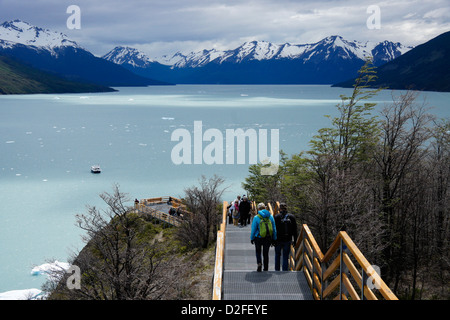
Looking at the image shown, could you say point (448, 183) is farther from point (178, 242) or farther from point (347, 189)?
point (178, 242)

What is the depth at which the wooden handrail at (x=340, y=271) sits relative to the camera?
4605 mm

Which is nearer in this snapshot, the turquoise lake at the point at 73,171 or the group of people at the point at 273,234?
the group of people at the point at 273,234

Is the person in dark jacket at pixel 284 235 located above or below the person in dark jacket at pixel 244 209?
above

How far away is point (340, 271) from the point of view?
18.6 ft

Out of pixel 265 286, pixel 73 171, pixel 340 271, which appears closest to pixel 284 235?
pixel 265 286

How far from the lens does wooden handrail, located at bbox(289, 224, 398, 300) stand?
461 centimetres

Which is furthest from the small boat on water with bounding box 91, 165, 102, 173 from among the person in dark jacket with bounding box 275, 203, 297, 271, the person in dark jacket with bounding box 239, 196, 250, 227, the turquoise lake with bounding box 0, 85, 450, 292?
the person in dark jacket with bounding box 275, 203, 297, 271

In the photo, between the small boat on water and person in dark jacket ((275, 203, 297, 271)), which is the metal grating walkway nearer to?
person in dark jacket ((275, 203, 297, 271))

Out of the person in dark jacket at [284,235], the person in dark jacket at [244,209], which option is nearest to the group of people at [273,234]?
the person in dark jacket at [284,235]

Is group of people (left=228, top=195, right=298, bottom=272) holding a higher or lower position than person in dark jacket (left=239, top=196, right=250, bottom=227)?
higher

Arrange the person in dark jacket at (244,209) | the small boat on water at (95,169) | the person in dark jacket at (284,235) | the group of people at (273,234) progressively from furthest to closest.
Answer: the small boat on water at (95,169), the person in dark jacket at (244,209), the person in dark jacket at (284,235), the group of people at (273,234)

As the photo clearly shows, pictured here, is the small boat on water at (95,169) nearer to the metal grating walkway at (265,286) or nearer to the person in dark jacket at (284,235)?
the person in dark jacket at (284,235)

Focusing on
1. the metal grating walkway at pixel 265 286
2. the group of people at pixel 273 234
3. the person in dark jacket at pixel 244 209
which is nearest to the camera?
the metal grating walkway at pixel 265 286

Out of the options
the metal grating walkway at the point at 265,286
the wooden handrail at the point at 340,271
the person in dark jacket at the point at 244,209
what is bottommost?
the person in dark jacket at the point at 244,209
